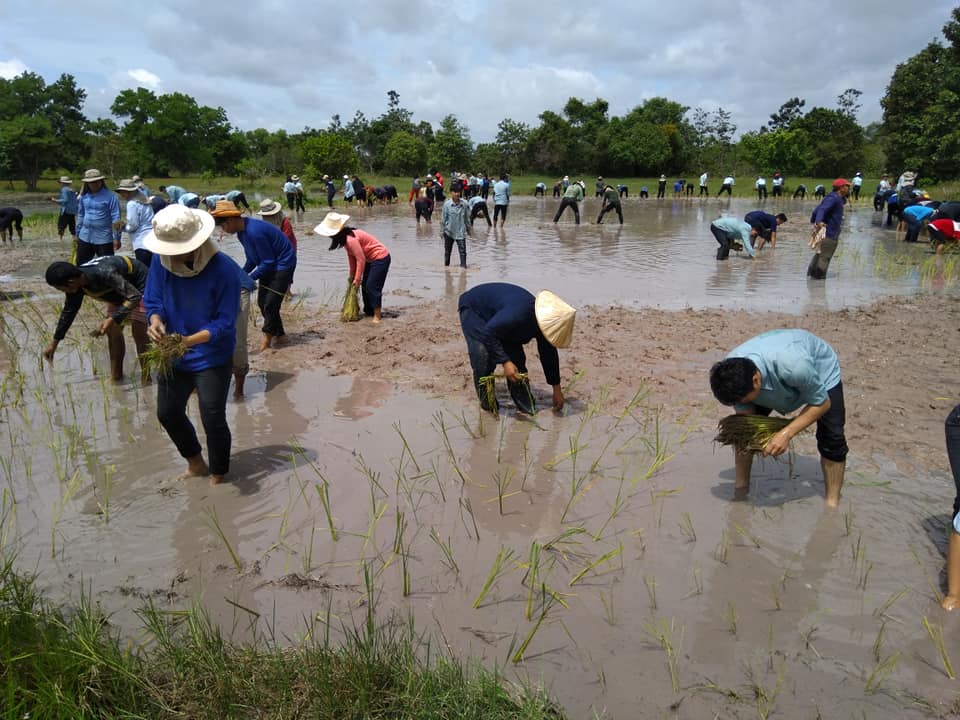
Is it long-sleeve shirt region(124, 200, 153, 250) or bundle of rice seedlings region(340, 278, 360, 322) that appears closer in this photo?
bundle of rice seedlings region(340, 278, 360, 322)

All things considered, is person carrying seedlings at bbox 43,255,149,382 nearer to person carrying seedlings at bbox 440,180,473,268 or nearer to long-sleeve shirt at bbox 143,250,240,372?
long-sleeve shirt at bbox 143,250,240,372

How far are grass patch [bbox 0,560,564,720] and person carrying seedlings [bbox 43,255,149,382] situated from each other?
2890 millimetres

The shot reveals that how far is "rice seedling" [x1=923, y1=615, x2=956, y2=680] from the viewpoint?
2.69 meters

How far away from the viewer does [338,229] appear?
7551 mm

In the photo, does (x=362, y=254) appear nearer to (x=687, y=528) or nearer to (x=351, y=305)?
(x=351, y=305)

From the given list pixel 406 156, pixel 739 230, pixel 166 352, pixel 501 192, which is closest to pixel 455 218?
pixel 739 230

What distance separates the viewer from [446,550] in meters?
3.52

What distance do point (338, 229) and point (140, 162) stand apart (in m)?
63.1

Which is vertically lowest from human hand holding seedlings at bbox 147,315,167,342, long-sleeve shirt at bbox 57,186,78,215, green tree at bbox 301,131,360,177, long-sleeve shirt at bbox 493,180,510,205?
human hand holding seedlings at bbox 147,315,167,342

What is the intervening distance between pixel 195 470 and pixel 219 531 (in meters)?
1.04

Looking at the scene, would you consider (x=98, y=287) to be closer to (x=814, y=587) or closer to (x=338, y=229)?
(x=338, y=229)

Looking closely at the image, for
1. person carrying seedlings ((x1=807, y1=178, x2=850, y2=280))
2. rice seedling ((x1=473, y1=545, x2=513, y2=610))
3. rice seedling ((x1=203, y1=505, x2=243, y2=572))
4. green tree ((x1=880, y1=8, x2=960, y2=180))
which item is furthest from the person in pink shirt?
green tree ((x1=880, y1=8, x2=960, y2=180))

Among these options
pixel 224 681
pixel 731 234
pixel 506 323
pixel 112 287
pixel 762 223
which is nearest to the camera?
pixel 224 681

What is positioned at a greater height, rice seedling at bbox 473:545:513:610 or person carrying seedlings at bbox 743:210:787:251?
person carrying seedlings at bbox 743:210:787:251
